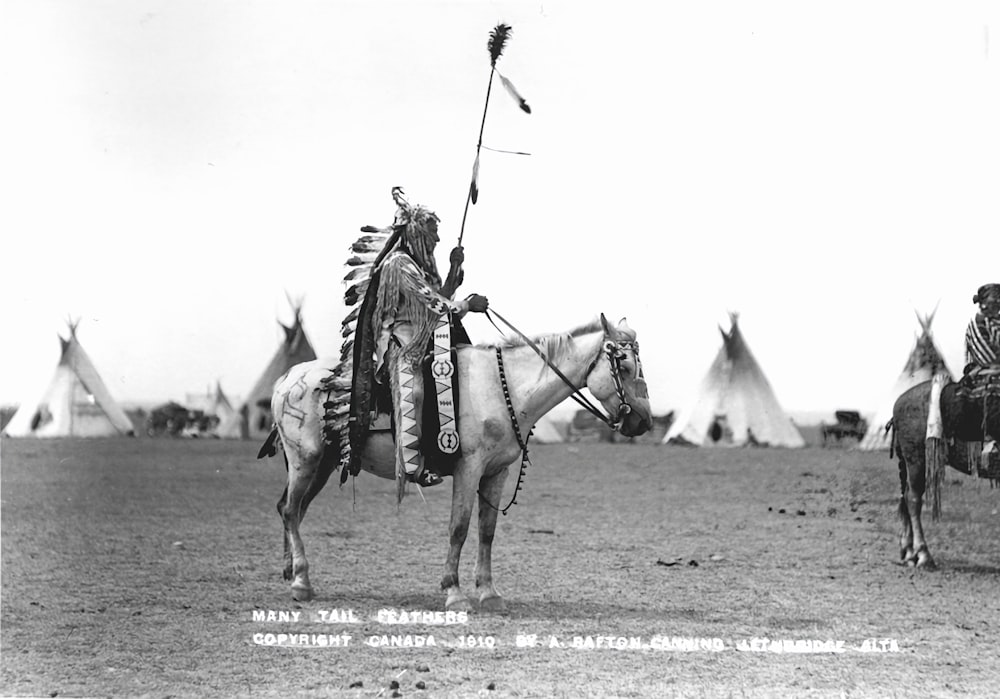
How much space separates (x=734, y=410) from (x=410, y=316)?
4873mm

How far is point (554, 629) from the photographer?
4.97m

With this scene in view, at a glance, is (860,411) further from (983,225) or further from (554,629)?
(554,629)

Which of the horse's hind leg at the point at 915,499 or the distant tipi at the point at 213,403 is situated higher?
the distant tipi at the point at 213,403

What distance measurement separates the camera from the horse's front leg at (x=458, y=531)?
199 inches

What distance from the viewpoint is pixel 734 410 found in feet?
30.5

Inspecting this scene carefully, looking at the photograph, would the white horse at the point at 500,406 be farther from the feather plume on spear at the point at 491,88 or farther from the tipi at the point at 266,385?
the tipi at the point at 266,385

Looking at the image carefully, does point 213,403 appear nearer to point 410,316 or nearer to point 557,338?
point 410,316

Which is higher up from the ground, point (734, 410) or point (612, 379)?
point (734, 410)

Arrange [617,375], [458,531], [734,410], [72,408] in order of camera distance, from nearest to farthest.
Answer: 1. [617,375]
2. [458,531]
3. [72,408]
4. [734,410]

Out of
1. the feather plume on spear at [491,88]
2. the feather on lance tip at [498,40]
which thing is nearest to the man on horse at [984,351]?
the feather plume on spear at [491,88]

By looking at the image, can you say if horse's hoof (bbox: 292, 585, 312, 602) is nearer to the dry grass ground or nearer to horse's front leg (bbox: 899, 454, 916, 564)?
the dry grass ground

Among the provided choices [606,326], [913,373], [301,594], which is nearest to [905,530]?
[913,373]

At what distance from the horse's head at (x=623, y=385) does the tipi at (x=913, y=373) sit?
1.83 meters

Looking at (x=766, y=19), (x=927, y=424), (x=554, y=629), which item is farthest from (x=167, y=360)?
(x=927, y=424)
